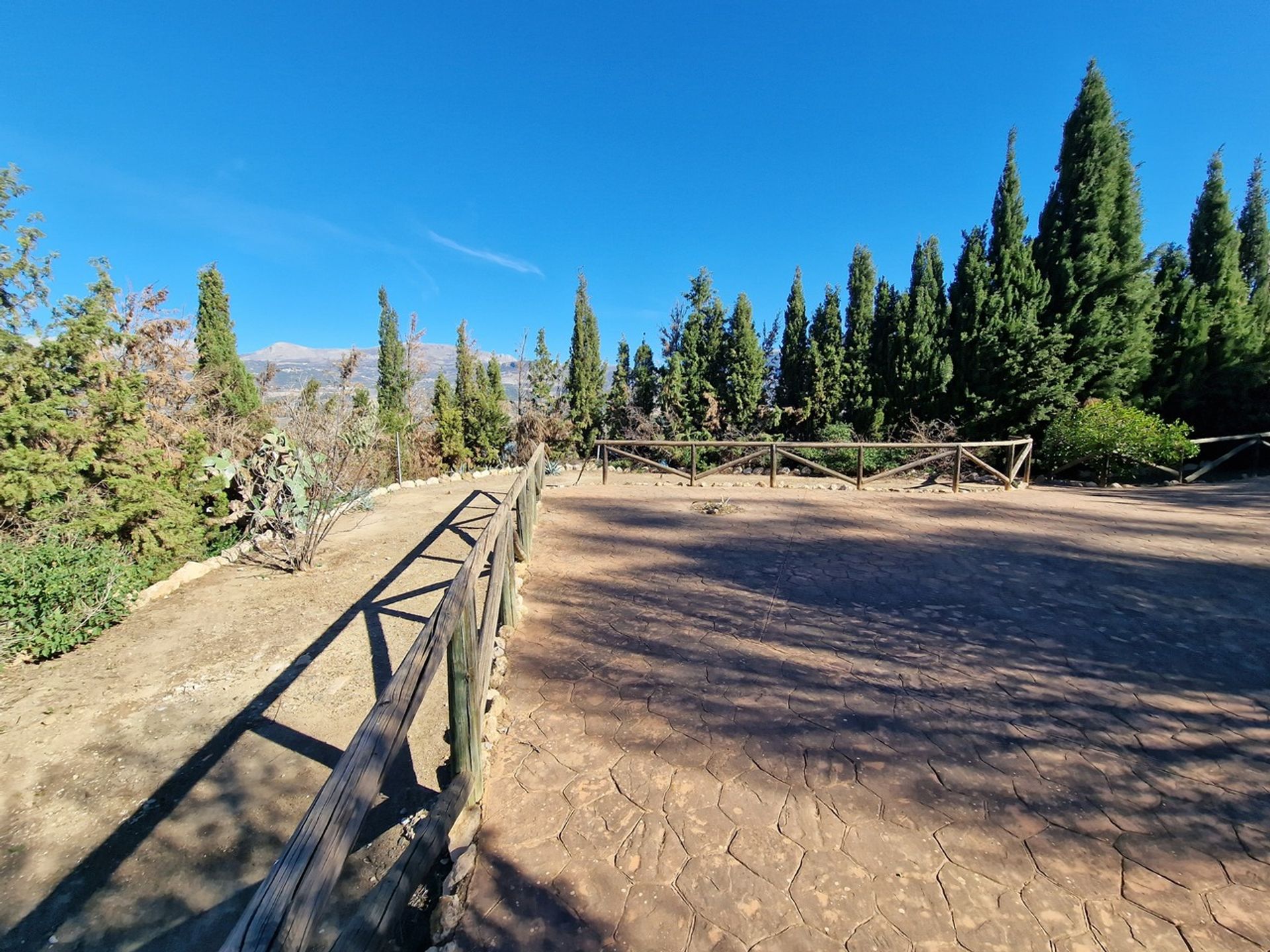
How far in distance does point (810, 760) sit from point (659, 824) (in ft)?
2.46

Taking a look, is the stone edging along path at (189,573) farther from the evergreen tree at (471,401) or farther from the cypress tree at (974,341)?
the cypress tree at (974,341)

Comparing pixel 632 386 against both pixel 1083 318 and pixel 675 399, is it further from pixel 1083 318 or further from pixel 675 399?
pixel 1083 318

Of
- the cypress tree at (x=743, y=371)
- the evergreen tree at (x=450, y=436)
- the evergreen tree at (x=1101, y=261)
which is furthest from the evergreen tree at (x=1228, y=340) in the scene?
the evergreen tree at (x=450, y=436)

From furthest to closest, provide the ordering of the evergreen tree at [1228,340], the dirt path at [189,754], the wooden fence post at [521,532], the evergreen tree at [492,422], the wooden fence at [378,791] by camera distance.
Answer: the evergreen tree at [492,422], the evergreen tree at [1228,340], the wooden fence post at [521,532], the dirt path at [189,754], the wooden fence at [378,791]

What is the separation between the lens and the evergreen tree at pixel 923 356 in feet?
50.3

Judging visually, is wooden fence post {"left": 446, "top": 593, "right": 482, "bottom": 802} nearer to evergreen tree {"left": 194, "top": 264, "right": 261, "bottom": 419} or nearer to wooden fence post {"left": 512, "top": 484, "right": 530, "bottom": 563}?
wooden fence post {"left": 512, "top": 484, "right": 530, "bottom": 563}

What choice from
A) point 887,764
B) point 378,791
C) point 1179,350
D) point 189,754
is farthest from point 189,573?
point 1179,350

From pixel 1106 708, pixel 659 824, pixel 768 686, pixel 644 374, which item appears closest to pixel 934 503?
pixel 1106 708

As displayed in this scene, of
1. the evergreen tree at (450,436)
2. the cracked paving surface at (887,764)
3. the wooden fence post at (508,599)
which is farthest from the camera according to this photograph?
the evergreen tree at (450,436)

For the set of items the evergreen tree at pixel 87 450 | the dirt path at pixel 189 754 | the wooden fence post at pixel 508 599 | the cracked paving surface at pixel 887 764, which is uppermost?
the evergreen tree at pixel 87 450

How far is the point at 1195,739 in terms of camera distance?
2.50 metres

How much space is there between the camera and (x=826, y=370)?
17.9m

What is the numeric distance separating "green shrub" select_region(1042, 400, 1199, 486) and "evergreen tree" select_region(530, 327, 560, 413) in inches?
565

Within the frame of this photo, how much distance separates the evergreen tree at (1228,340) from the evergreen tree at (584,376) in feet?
52.8
